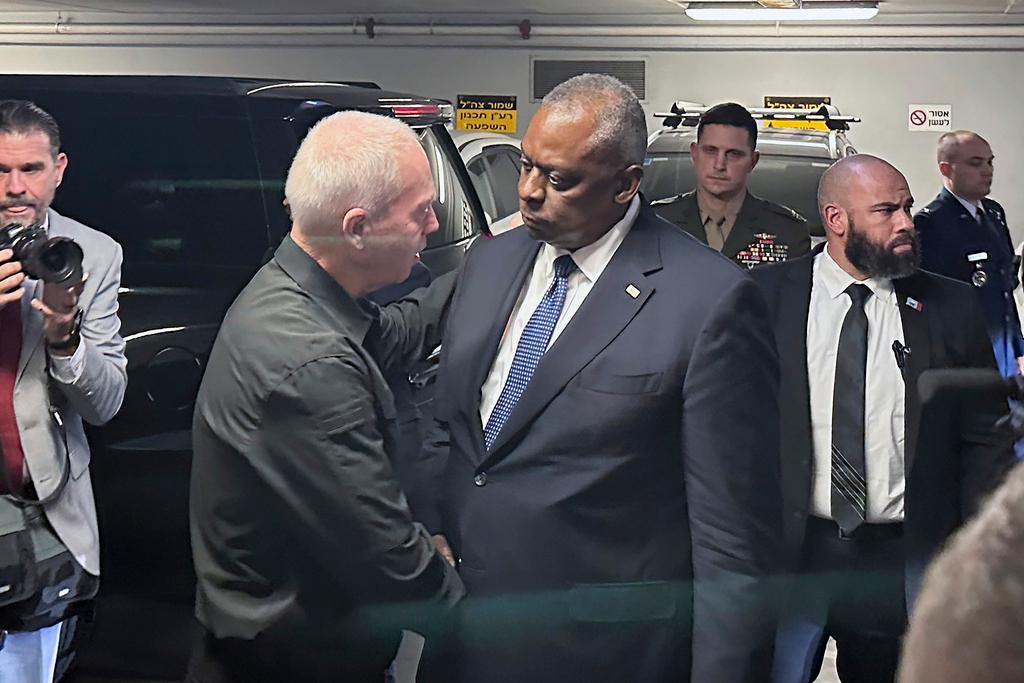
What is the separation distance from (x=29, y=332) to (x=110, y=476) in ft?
0.90

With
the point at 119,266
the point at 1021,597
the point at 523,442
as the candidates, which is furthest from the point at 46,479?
the point at 1021,597

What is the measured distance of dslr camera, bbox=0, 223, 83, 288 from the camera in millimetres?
1421

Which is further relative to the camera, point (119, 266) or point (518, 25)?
point (518, 25)

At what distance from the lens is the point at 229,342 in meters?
1.29

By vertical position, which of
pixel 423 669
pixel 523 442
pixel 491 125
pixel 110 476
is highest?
pixel 491 125

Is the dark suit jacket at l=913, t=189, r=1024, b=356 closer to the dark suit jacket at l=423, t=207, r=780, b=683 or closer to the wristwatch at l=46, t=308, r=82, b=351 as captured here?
the dark suit jacket at l=423, t=207, r=780, b=683

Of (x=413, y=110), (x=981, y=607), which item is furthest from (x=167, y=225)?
(x=981, y=607)

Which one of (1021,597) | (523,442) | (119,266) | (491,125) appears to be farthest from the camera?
(491,125)

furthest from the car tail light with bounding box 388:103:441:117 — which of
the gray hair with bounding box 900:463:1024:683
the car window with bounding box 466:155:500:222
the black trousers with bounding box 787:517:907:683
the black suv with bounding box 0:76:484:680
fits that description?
the gray hair with bounding box 900:463:1024:683

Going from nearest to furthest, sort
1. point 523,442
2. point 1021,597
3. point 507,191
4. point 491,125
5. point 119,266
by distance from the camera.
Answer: point 1021,597 → point 523,442 → point 119,266 → point 507,191 → point 491,125

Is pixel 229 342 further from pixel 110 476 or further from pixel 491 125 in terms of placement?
pixel 491 125

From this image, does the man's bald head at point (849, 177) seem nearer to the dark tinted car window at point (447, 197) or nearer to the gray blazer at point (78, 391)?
the dark tinted car window at point (447, 197)

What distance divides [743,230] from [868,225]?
7.0 inches

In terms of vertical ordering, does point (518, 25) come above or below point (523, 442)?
above
